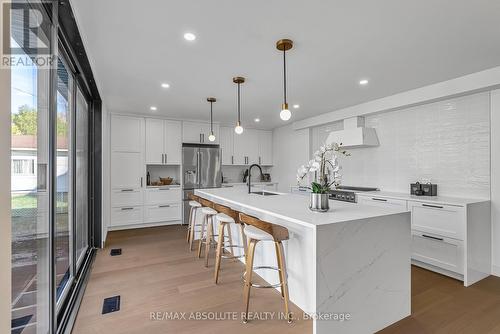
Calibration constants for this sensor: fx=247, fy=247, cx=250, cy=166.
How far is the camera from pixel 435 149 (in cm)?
363

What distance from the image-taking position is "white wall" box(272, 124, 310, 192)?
5.92 metres

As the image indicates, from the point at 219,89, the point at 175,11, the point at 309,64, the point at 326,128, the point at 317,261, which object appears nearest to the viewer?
the point at 317,261

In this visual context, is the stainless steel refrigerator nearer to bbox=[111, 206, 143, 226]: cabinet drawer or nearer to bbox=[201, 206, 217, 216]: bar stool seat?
bbox=[111, 206, 143, 226]: cabinet drawer

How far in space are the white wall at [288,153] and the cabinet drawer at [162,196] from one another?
2.67 metres

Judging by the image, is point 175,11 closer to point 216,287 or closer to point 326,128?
point 216,287

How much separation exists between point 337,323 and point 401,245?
2.77 ft

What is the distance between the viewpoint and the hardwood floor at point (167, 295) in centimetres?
201

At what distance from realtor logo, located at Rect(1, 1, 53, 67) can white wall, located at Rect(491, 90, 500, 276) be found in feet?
14.5

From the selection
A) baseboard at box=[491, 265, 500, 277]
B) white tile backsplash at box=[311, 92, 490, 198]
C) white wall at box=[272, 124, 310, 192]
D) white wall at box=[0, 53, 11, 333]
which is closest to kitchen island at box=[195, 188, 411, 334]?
white wall at box=[0, 53, 11, 333]

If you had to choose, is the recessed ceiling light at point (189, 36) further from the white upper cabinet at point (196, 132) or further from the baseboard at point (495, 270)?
the baseboard at point (495, 270)

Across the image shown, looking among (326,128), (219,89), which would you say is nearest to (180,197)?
(219,89)

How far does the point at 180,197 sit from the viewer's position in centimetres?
559

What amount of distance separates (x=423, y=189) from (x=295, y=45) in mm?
2868

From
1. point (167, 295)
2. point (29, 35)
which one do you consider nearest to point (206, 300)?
point (167, 295)
